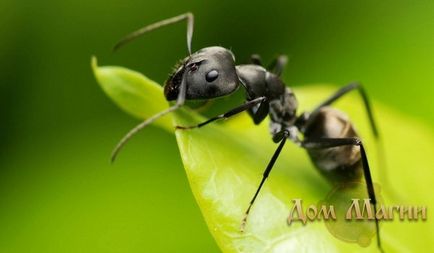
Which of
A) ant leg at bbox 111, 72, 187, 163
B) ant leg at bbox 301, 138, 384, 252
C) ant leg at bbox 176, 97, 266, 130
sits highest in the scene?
ant leg at bbox 111, 72, 187, 163

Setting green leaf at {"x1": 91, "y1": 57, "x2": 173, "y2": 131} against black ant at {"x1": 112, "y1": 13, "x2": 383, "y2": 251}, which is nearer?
green leaf at {"x1": 91, "y1": 57, "x2": 173, "y2": 131}

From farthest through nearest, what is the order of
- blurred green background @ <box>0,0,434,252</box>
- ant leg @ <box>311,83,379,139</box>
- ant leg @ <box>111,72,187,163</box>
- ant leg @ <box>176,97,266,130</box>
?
blurred green background @ <box>0,0,434,252</box>, ant leg @ <box>311,83,379,139</box>, ant leg @ <box>176,97,266,130</box>, ant leg @ <box>111,72,187,163</box>

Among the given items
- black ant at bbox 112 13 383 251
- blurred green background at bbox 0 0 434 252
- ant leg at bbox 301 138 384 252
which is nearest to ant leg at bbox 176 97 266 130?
black ant at bbox 112 13 383 251

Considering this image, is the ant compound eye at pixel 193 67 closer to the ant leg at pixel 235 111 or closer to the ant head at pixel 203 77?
the ant head at pixel 203 77

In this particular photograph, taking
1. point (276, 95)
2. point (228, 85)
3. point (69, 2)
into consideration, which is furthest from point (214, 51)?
point (69, 2)

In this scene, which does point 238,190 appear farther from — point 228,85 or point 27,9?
point 27,9

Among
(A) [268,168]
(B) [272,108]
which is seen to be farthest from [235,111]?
(B) [272,108]

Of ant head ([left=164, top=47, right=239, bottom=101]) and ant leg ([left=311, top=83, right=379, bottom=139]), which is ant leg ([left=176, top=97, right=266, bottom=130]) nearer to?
ant head ([left=164, top=47, right=239, bottom=101])

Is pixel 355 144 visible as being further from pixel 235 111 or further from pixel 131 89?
pixel 131 89

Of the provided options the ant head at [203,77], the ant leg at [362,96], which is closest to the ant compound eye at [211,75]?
the ant head at [203,77]
